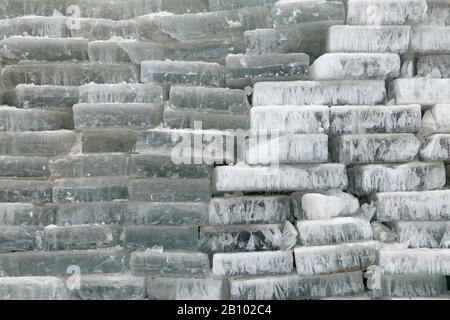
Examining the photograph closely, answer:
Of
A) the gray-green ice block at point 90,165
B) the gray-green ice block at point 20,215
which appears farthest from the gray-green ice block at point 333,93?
the gray-green ice block at point 20,215

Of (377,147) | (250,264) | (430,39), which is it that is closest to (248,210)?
(250,264)

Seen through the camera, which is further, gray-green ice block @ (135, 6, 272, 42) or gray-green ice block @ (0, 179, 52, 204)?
gray-green ice block @ (135, 6, 272, 42)

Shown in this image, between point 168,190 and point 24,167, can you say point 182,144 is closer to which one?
point 168,190

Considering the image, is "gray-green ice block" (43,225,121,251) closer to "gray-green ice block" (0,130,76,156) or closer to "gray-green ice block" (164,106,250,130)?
"gray-green ice block" (0,130,76,156)

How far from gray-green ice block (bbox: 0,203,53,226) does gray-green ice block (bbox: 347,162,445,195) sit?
135 centimetres

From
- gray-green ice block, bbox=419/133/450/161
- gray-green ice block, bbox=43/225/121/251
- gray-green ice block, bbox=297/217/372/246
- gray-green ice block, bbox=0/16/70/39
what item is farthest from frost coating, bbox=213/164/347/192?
gray-green ice block, bbox=0/16/70/39

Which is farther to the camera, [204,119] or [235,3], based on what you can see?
[235,3]

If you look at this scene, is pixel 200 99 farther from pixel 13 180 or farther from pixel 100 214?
pixel 13 180

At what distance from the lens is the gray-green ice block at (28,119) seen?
223 centimetres

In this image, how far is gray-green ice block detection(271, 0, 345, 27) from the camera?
87.7 inches

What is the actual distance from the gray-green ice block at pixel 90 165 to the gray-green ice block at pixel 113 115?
133 mm

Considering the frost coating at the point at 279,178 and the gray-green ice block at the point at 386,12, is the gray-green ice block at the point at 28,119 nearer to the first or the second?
the frost coating at the point at 279,178

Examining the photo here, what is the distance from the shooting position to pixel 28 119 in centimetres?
224

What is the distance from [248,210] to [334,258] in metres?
0.40
